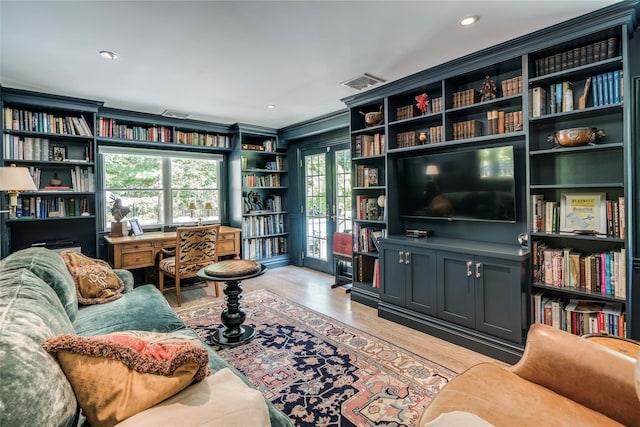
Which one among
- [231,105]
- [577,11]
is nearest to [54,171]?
[231,105]

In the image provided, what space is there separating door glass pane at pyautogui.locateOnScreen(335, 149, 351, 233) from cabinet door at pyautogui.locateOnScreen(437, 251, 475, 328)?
2.07 meters

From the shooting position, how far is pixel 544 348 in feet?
4.67

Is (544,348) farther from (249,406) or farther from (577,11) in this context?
(577,11)

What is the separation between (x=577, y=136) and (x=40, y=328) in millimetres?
3138

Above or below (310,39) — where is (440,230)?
below

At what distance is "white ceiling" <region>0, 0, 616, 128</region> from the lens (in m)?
1.99

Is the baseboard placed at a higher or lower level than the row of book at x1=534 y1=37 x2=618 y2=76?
lower

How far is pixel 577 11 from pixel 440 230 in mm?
2028

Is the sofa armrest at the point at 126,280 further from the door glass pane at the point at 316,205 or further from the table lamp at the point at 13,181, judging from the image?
the door glass pane at the point at 316,205

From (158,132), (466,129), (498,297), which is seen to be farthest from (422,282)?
(158,132)

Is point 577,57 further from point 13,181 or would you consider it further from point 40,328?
point 13,181

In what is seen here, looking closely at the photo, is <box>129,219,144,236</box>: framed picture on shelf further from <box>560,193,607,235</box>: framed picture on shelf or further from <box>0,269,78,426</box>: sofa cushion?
<box>560,193,607,235</box>: framed picture on shelf

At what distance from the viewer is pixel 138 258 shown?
153 inches

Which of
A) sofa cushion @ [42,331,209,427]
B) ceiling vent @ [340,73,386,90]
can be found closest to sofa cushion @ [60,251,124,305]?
sofa cushion @ [42,331,209,427]
